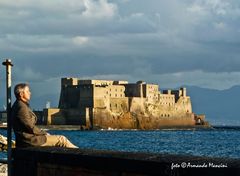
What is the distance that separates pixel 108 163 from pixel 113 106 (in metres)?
101

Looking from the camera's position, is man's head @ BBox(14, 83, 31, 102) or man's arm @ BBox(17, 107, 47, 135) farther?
man's head @ BBox(14, 83, 31, 102)

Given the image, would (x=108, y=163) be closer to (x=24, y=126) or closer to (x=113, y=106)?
(x=24, y=126)

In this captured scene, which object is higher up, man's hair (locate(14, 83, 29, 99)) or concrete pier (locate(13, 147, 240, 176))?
man's hair (locate(14, 83, 29, 99))

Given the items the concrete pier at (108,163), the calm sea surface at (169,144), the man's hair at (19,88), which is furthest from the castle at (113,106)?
the concrete pier at (108,163)

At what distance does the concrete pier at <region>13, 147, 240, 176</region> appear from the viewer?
15.3ft

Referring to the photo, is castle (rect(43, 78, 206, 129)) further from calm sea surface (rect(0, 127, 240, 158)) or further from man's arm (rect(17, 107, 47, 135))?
man's arm (rect(17, 107, 47, 135))

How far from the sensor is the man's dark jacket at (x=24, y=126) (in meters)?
7.02

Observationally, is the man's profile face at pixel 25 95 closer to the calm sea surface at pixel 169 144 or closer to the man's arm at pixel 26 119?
the man's arm at pixel 26 119

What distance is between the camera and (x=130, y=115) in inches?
4291

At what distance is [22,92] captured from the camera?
23.5ft

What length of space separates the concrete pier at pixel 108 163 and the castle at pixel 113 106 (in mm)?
95852

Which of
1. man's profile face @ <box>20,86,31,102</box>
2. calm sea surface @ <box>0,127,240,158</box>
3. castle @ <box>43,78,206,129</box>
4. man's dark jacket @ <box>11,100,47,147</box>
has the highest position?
castle @ <box>43,78,206,129</box>

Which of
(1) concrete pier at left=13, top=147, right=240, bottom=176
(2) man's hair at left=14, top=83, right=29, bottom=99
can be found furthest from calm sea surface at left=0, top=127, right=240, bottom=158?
(1) concrete pier at left=13, top=147, right=240, bottom=176

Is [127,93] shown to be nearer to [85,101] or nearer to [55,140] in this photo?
[85,101]
